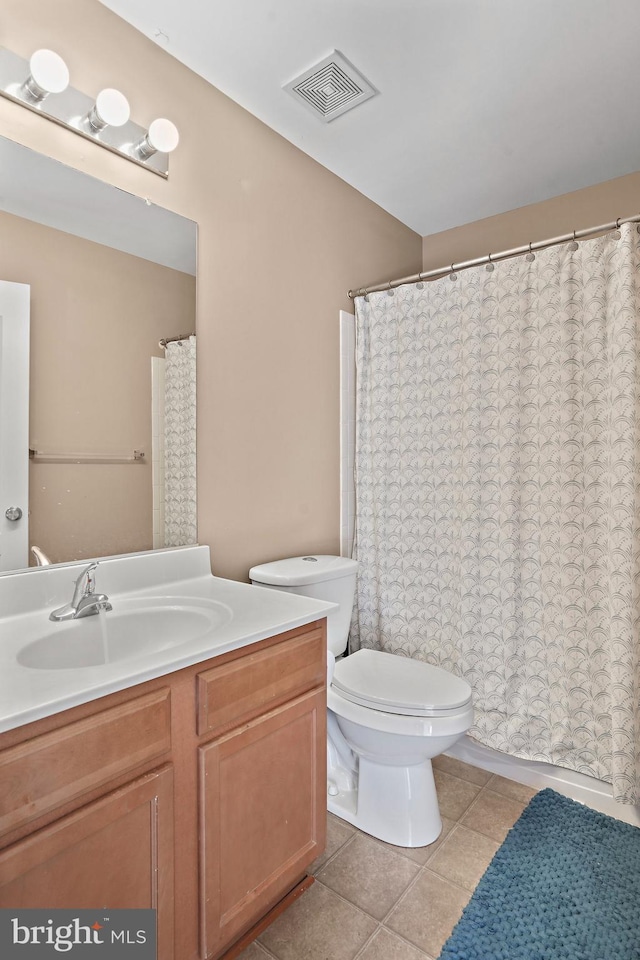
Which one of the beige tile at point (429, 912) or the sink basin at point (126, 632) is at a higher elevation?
the sink basin at point (126, 632)

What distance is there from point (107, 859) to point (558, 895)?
4.11 ft

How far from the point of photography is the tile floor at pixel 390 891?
4.24ft

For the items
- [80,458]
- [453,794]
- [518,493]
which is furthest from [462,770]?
[80,458]

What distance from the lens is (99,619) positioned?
1267 mm

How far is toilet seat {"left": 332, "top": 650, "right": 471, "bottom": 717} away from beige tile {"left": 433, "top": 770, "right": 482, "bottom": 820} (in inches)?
19.2

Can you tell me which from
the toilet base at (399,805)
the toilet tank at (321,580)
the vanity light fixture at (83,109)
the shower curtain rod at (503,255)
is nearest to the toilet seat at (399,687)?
the toilet tank at (321,580)

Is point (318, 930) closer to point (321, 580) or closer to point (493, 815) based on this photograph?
point (493, 815)

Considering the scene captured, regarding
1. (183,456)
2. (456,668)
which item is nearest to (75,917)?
(183,456)

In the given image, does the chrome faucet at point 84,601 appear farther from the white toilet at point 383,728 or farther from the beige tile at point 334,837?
the beige tile at point 334,837

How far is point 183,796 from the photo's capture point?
104cm

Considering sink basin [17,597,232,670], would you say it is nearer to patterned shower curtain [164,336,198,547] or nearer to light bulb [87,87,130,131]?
patterned shower curtain [164,336,198,547]

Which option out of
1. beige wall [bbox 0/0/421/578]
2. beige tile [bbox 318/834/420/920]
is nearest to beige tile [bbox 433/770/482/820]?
beige tile [bbox 318/834/420/920]

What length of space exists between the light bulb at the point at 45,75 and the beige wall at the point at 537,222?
1879 millimetres

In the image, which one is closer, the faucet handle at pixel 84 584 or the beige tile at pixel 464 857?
the faucet handle at pixel 84 584
